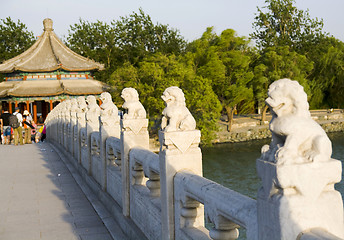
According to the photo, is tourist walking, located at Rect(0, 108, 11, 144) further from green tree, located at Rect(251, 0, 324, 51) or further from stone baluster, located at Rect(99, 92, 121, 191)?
green tree, located at Rect(251, 0, 324, 51)

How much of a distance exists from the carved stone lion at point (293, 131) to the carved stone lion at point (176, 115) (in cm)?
187

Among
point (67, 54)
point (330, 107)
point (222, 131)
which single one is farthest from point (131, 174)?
point (330, 107)

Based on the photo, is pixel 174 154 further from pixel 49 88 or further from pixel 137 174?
pixel 49 88

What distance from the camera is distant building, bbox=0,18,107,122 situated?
3350cm

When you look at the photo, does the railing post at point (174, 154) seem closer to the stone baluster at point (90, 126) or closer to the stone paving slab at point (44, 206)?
the stone paving slab at point (44, 206)

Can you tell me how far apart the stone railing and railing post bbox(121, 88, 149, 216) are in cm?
1

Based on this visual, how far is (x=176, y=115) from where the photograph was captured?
4199mm

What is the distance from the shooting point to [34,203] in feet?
24.1

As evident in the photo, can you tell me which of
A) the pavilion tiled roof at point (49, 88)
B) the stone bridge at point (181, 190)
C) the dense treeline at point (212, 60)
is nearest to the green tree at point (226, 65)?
the dense treeline at point (212, 60)

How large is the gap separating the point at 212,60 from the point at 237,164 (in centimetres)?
1026

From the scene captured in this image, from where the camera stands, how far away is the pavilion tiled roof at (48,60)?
34.9 metres

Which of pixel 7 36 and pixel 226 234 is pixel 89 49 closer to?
pixel 7 36

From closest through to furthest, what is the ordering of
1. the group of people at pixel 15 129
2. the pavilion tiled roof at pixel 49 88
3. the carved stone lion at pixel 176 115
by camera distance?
the carved stone lion at pixel 176 115 < the group of people at pixel 15 129 < the pavilion tiled roof at pixel 49 88

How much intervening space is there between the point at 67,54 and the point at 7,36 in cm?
2023
